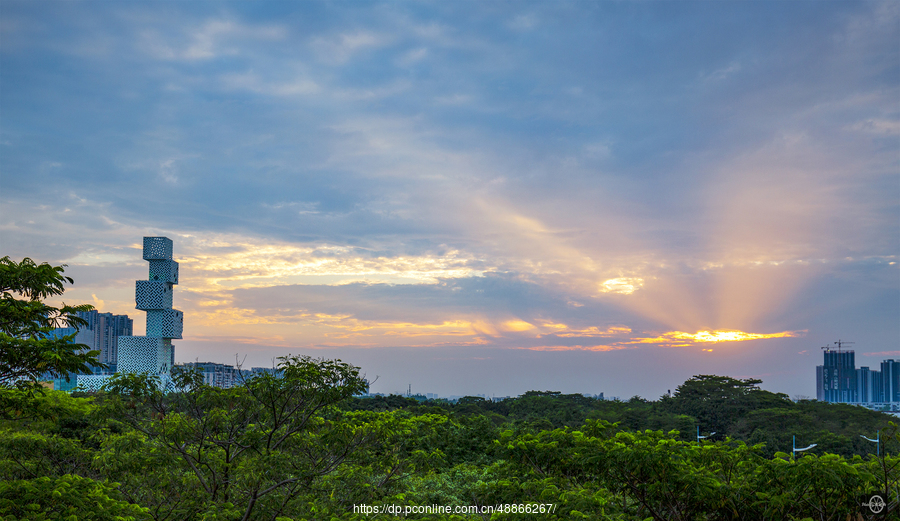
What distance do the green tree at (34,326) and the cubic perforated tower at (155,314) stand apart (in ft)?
237

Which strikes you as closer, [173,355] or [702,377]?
[702,377]

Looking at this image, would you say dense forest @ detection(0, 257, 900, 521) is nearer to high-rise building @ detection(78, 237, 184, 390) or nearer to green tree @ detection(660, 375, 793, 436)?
green tree @ detection(660, 375, 793, 436)

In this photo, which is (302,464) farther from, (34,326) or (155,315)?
(155,315)

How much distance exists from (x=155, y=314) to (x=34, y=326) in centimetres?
7457

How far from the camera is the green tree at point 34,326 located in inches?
288

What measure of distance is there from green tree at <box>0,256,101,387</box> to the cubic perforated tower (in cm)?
7221

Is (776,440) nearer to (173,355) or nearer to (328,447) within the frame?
(328,447)

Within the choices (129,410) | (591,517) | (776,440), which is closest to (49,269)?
(129,410)

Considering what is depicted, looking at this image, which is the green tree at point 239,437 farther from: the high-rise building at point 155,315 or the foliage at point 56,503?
the high-rise building at point 155,315

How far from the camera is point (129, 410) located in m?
8.73

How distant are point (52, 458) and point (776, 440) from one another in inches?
1467

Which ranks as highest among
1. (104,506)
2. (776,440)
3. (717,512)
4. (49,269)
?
(49,269)

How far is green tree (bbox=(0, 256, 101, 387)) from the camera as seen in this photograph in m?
7.31

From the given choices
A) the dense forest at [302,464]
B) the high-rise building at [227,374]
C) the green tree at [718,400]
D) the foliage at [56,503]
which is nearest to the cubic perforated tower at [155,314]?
the green tree at [718,400]
